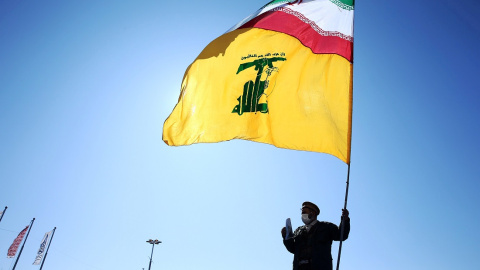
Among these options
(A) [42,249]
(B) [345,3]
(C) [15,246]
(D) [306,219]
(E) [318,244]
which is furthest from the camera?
(A) [42,249]

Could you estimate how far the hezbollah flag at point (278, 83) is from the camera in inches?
197

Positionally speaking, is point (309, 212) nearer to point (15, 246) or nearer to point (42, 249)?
point (15, 246)

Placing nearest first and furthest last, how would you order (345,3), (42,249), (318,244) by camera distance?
(318,244) → (345,3) → (42,249)

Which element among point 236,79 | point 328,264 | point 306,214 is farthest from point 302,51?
point 328,264

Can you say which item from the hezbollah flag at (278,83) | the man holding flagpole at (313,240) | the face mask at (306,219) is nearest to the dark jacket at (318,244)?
the man holding flagpole at (313,240)

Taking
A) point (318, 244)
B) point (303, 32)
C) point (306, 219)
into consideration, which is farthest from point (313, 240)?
point (303, 32)

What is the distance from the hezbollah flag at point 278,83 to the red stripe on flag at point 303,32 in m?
0.02

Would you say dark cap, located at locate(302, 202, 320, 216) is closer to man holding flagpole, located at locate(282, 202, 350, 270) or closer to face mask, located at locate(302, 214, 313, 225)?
man holding flagpole, located at locate(282, 202, 350, 270)

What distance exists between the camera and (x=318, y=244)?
407 centimetres

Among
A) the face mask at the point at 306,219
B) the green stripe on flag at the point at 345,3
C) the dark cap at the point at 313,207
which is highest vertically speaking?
the green stripe on flag at the point at 345,3

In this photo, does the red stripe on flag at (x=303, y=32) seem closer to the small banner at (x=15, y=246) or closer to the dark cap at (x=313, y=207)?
the dark cap at (x=313, y=207)

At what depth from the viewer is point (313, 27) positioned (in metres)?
5.86

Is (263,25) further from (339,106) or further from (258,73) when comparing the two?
(339,106)

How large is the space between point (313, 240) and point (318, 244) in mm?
83
